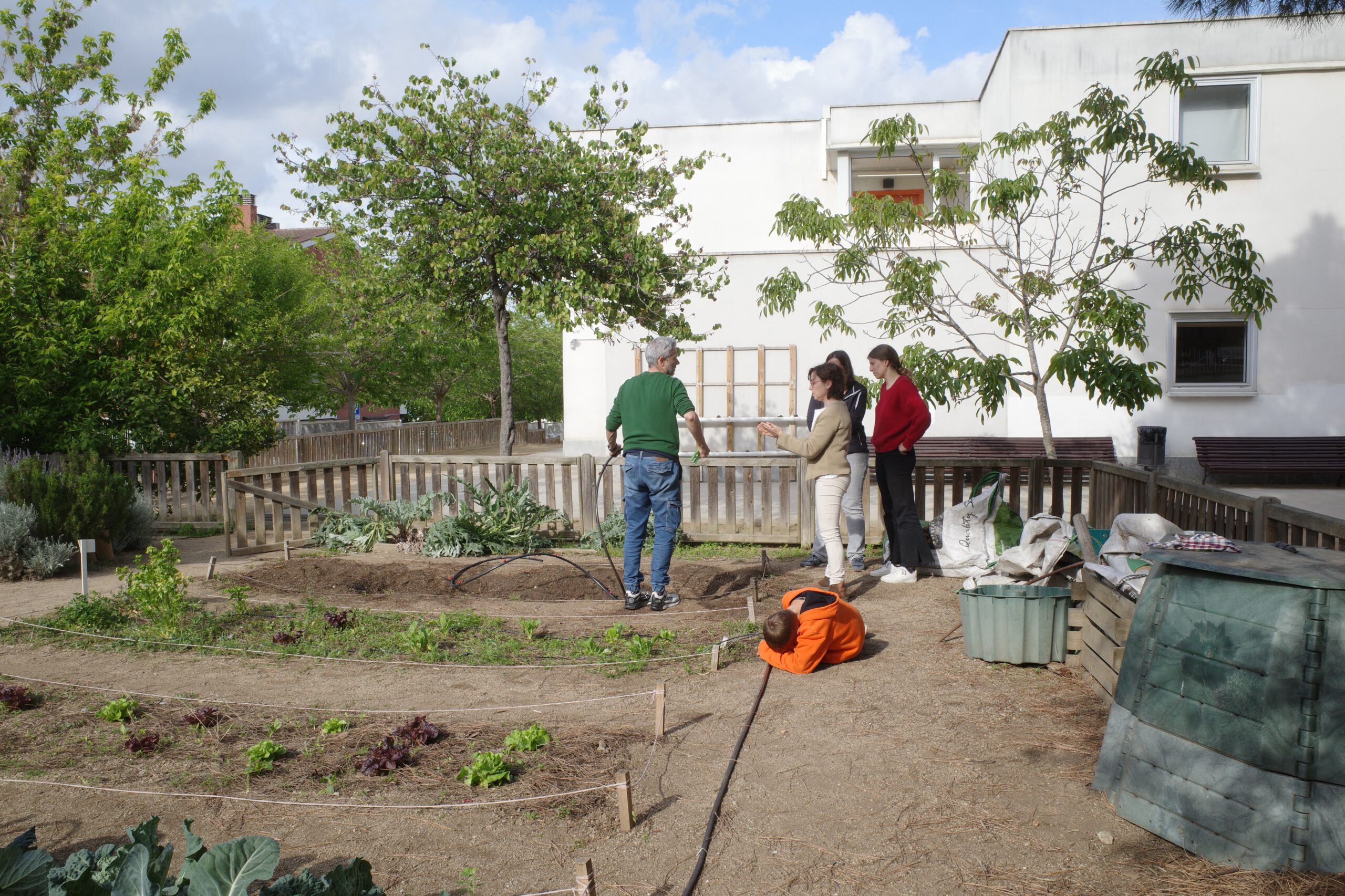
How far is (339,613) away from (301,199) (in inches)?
323

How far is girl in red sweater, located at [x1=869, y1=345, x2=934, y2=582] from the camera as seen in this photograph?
7.43 metres

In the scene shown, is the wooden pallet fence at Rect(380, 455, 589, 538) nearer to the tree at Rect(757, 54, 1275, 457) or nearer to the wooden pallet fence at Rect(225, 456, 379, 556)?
the wooden pallet fence at Rect(225, 456, 379, 556)

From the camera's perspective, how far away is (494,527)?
9.49 meters

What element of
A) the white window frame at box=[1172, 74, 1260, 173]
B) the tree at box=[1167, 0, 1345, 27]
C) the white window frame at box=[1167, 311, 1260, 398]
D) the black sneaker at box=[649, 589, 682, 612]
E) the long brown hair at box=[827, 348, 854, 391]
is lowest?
the black sneaker at box=[649, 589, 682, 612]

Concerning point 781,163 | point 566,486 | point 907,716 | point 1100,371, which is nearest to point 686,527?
point 566,486

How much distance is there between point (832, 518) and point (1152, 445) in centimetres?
1193

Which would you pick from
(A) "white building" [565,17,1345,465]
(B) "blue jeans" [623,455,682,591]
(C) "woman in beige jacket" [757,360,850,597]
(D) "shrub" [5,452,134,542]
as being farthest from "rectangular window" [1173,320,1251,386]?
(D) "shrub" [5,452,134,542]

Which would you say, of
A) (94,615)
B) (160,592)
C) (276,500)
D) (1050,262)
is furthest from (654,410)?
(276,500)

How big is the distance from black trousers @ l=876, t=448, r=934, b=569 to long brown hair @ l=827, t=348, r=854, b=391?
0.66m

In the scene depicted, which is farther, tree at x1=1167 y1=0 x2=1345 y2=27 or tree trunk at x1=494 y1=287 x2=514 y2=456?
tree trunk at x1=494 y1=287 x2=514 y2=456

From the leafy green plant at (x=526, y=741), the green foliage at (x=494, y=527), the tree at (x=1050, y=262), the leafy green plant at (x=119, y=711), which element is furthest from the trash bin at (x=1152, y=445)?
the leafy green plant at (x=119, y=711)

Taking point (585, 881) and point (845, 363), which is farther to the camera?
point (845, 363)

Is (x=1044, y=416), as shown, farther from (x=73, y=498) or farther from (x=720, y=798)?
(x=73, y=498)

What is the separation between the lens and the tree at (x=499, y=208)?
11.9 m
